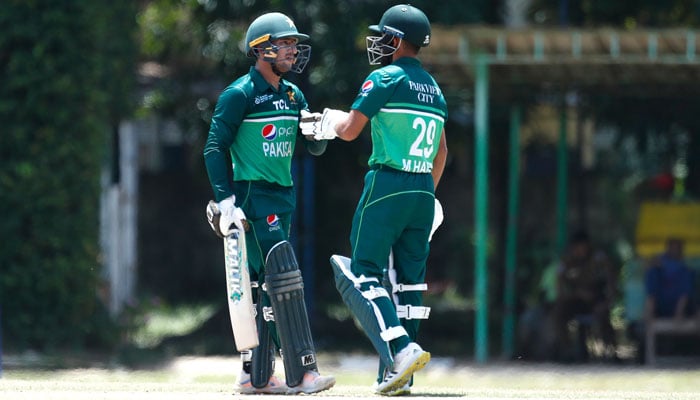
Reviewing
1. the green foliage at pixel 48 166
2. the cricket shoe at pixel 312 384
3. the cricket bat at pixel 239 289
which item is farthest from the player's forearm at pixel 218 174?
the green foliage at pixel 48 166

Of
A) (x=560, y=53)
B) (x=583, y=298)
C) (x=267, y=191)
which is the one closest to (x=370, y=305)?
(x=267, y=191)

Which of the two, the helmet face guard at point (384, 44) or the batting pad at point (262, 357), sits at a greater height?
the helmet face guard at point (384, 44)

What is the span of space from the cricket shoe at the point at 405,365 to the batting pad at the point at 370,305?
62 millimetres

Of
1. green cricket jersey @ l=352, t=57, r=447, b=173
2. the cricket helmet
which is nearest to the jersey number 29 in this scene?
green cricket jersey @ l=352, t=57, r=447, b=173

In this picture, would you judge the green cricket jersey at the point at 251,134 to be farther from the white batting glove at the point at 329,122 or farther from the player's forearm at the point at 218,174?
the white batting glove at the point at 329,122

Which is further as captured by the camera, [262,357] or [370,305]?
[262,357]

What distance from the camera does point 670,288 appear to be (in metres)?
15.2

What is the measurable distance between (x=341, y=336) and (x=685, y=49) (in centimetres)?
525

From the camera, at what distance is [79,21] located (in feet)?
46.4

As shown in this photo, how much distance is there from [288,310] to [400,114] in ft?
4.01

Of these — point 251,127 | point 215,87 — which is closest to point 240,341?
point 251,127

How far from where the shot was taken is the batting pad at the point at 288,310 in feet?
25.4

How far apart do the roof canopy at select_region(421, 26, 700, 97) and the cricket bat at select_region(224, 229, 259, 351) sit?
19.9 ft

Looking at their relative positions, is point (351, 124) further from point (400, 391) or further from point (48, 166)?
point (48, 166)
